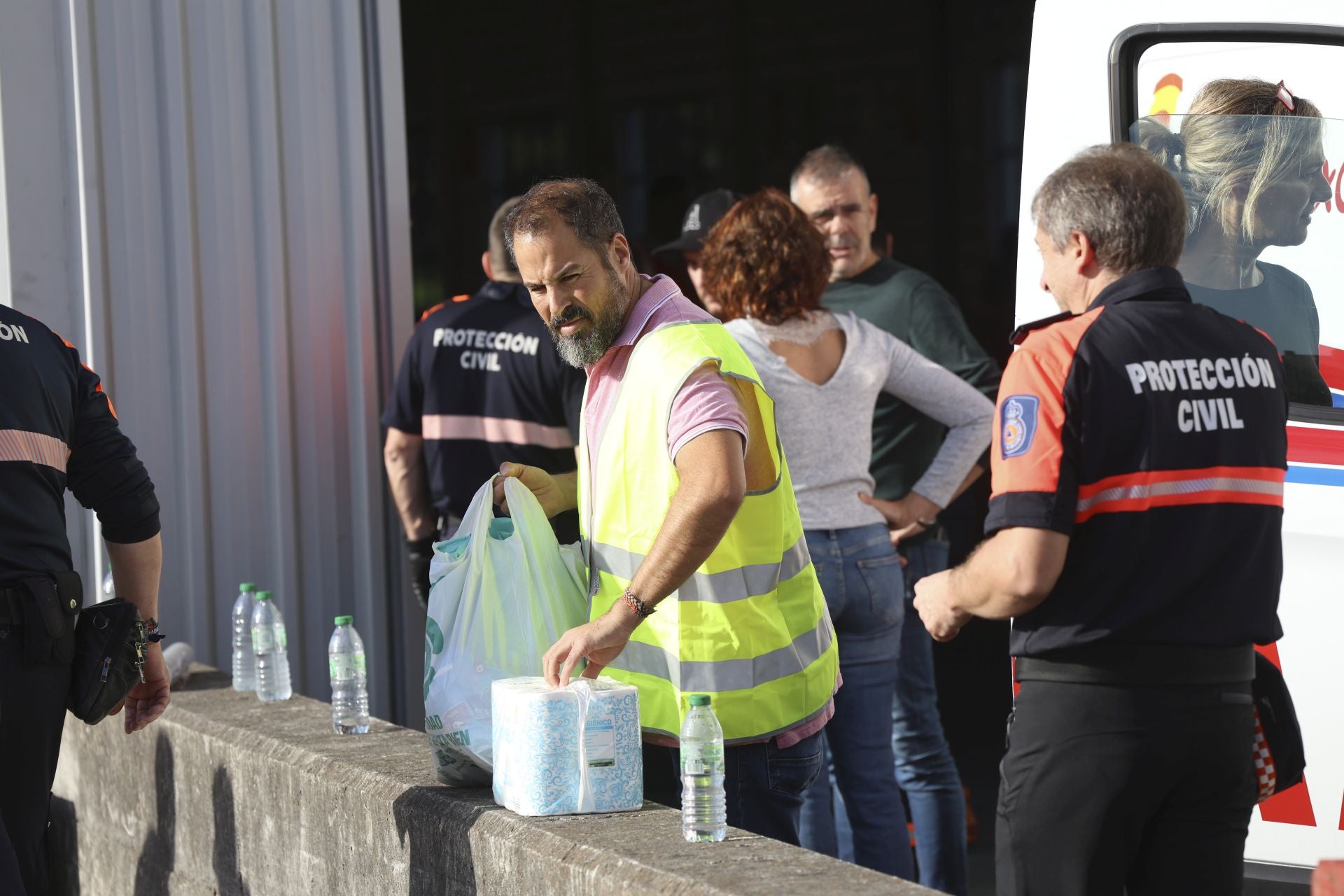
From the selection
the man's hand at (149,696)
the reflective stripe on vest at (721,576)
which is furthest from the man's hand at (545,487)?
the man's hand at (149,696)

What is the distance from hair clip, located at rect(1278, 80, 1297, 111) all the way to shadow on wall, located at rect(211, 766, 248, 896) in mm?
2737

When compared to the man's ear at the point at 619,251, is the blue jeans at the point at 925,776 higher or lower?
lower

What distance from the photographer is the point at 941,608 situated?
271 cm

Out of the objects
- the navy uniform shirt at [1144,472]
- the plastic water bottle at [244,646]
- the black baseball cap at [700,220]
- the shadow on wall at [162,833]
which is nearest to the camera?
the navy uniform shirt at [1144,472]

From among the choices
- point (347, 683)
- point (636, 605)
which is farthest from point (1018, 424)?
point (347, 683)

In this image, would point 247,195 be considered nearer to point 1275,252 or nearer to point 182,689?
point 182,689

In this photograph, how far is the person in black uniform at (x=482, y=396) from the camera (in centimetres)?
472

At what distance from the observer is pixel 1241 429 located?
2539 millimetres

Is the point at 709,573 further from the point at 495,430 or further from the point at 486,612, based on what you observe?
the point at 495,430

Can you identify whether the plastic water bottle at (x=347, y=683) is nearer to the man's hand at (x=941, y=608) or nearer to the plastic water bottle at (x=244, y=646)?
the plastic water bottle at (x=244, y=646)

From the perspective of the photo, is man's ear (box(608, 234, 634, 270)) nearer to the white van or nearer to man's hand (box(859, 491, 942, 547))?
the white van

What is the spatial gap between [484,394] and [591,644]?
2096 mm

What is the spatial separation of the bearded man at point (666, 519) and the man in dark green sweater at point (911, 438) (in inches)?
45.3

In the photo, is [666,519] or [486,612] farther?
[486,612]
